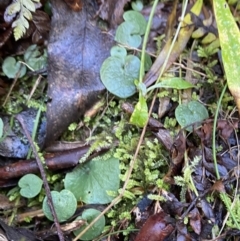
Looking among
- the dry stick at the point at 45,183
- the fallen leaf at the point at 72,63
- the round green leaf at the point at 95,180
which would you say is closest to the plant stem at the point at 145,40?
the fallen leaf at the point at 72,63

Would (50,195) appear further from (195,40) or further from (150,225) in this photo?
(195,40)

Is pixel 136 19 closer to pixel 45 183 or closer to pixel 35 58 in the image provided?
pixel 35 58

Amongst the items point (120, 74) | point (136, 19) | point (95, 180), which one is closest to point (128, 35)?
point (136, 19)

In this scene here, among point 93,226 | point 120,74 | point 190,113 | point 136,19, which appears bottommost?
point 93,226

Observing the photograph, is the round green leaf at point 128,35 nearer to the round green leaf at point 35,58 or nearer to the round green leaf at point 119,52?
the round green leaf at point 119,52

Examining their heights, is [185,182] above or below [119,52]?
below

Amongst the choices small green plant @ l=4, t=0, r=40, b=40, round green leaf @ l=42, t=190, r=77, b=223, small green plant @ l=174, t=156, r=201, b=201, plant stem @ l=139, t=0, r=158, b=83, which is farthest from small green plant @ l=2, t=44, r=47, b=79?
small green plant @ l=174, t=156, r=201, b=201
